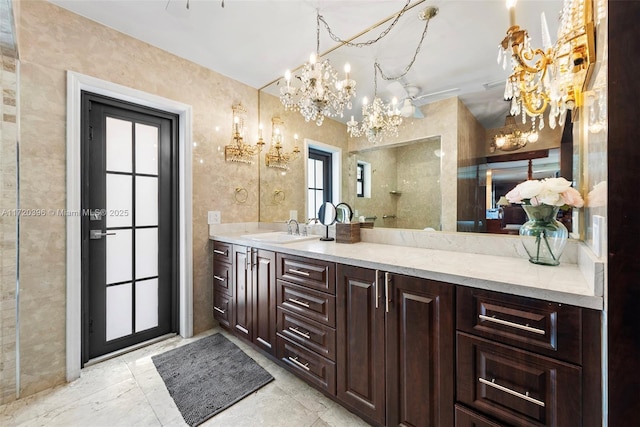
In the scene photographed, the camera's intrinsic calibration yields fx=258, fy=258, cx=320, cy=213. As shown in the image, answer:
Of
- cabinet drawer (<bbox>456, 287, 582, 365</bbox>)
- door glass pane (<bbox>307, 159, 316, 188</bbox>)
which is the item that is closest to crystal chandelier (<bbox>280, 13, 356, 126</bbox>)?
door glass pane (<bbox>307, 159, 316, 188</bbox>)

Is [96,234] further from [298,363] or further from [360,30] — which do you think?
[360,30]

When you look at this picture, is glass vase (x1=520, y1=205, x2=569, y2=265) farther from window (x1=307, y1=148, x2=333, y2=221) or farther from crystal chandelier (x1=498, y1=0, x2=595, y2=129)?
window (x1=307, y1=148, x2=333, y2=221)

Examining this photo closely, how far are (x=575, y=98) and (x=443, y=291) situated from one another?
105 cm

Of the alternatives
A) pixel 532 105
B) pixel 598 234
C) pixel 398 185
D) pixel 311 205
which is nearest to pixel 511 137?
pixel 532 105

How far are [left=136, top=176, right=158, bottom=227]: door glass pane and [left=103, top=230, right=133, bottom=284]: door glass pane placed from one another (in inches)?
5.9

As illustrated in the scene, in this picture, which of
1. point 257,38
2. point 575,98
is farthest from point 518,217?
point 257,38

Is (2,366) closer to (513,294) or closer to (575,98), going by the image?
(513,294)

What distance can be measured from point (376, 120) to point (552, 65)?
3.30ft

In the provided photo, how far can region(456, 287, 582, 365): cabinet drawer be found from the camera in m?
0.82

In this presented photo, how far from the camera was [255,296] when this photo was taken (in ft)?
6.38

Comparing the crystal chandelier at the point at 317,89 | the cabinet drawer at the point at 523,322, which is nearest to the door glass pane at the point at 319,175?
the crystal chandelier at the point at 317,89

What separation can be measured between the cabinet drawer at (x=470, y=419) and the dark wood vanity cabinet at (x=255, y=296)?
1160mm

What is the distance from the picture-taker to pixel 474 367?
0.99m

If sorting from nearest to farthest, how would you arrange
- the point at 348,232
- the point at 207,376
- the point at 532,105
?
1. the point at 532,105
2. the point at 207,376
3. the point at 348,232
